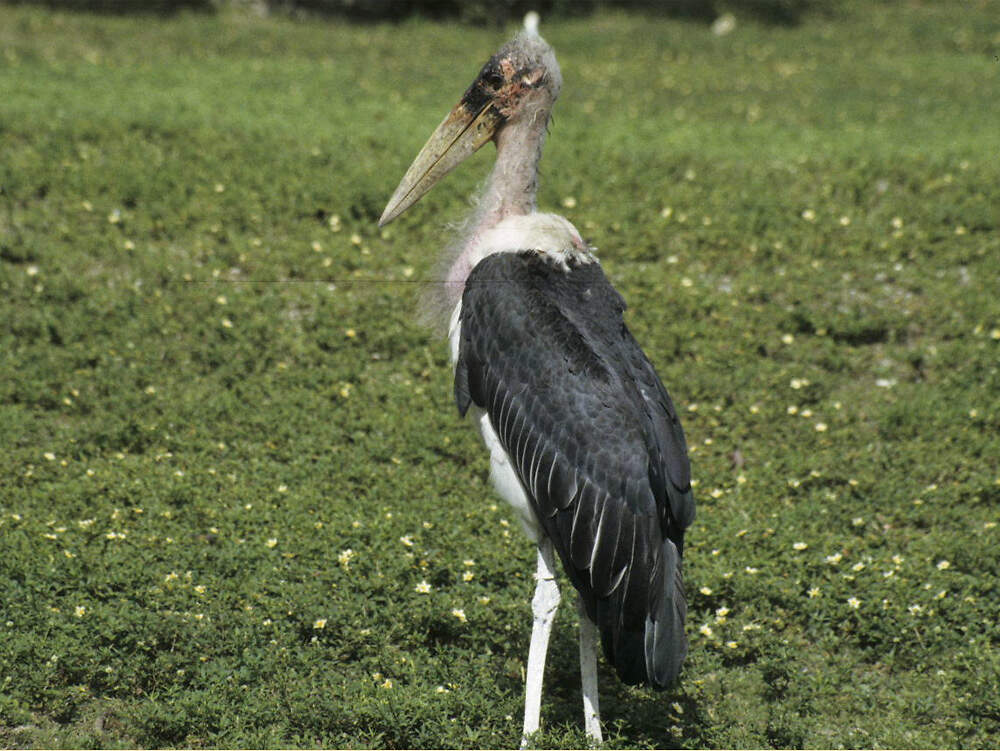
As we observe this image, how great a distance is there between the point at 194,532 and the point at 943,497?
3.28 meters

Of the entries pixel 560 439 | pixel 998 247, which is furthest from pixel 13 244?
pixel 998 247

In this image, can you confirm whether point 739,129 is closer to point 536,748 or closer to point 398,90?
Answer: point 398,90

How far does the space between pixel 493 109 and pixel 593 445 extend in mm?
1411

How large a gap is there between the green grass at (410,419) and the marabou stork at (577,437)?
411mm

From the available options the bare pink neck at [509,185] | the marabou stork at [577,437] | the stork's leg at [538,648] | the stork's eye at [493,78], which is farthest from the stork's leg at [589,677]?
the stork's eye at [493,78]

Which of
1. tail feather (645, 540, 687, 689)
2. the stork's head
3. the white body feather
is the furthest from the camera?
the stork's head

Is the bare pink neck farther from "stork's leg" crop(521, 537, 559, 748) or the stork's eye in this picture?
"stork's leg" crop(521, 537, 559, 748)

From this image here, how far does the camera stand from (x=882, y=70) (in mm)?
12000

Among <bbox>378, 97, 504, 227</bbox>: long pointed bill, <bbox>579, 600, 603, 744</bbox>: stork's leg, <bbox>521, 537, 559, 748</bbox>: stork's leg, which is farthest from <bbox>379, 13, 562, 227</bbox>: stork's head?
<bbox>579, 600, 603, 744</bbox>: stork's leg

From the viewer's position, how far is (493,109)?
4398 millimetres

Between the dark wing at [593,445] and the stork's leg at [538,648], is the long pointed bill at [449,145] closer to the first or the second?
the dark wing at [593,445]

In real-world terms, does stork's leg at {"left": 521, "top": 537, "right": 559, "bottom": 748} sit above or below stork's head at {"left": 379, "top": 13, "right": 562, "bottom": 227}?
below

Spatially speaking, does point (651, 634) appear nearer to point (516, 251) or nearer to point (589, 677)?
point (589, 677)

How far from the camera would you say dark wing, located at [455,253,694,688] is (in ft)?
11.9
